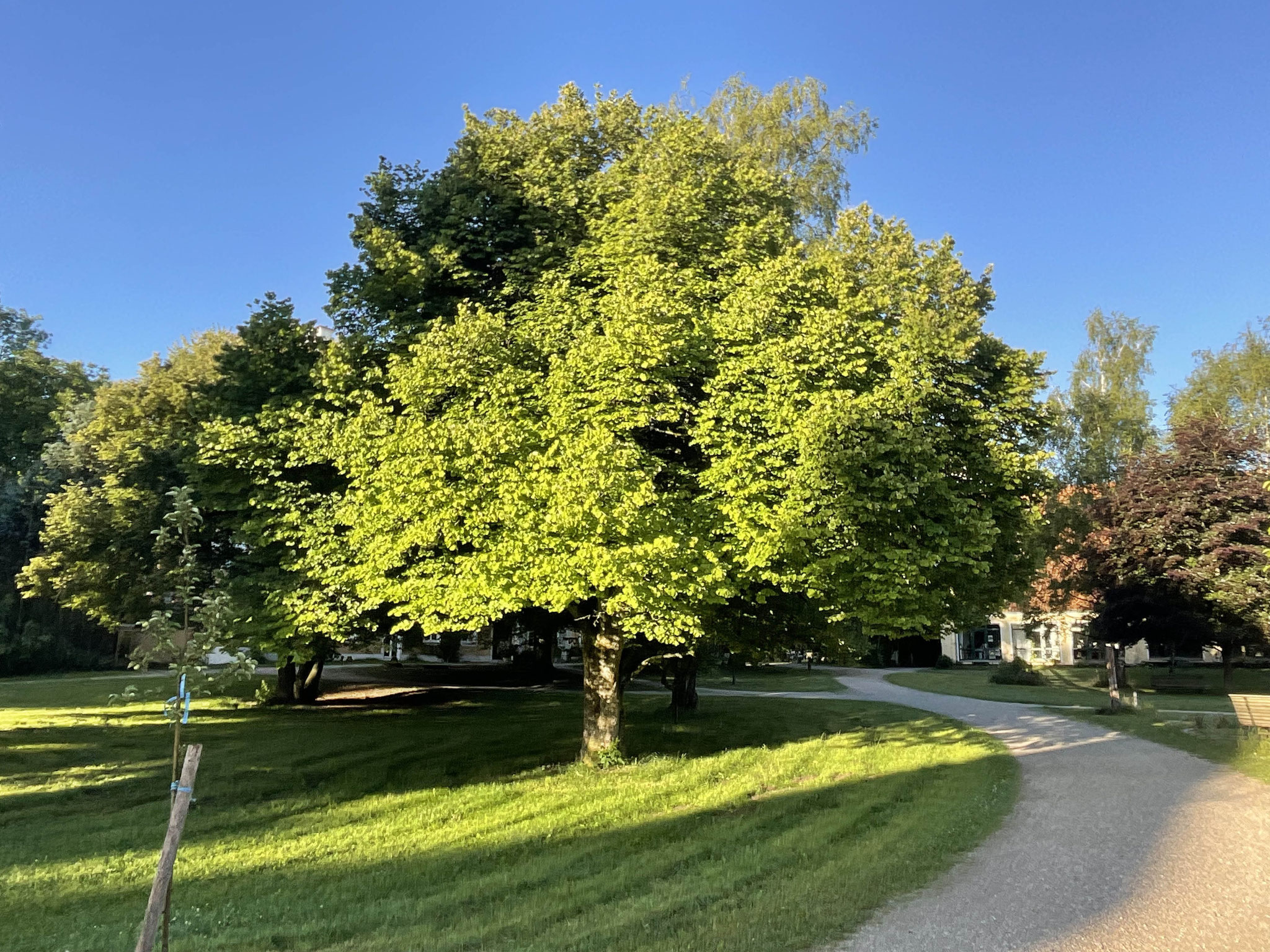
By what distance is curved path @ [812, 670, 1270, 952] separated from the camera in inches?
222

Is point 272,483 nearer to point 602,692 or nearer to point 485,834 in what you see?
point 602,692

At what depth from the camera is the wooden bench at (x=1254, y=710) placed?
15242 millimetres

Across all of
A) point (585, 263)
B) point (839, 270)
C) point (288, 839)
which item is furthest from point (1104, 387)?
point (288, 839)

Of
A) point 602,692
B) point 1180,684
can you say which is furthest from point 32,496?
point 1180,684

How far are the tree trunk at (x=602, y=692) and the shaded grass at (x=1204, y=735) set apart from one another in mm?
9743

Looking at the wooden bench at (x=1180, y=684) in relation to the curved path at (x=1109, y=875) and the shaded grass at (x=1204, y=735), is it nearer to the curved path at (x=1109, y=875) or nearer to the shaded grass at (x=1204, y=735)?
the shaded grass at (x=1204, y=735)

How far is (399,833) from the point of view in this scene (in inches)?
398

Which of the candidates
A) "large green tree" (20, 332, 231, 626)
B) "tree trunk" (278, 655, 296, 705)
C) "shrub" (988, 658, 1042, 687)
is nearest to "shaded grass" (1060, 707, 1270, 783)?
"shrub" (988, 658, 1042, 687)

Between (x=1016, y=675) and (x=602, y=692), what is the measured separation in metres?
28.8

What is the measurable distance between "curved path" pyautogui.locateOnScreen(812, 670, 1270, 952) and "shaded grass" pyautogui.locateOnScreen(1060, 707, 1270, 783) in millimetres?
1042

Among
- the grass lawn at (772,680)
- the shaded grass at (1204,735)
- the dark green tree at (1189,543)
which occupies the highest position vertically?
the dark green tree at (1189,543)

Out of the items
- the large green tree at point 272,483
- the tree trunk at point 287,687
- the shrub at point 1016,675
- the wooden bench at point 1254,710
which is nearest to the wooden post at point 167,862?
the large green tree at point 272,483

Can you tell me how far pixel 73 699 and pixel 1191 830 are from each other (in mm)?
29788

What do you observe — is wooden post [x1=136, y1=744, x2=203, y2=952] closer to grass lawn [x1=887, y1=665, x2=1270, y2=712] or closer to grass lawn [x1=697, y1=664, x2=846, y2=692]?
grass lawn [x1=887, y1=665, x2=1270, y2=712]
